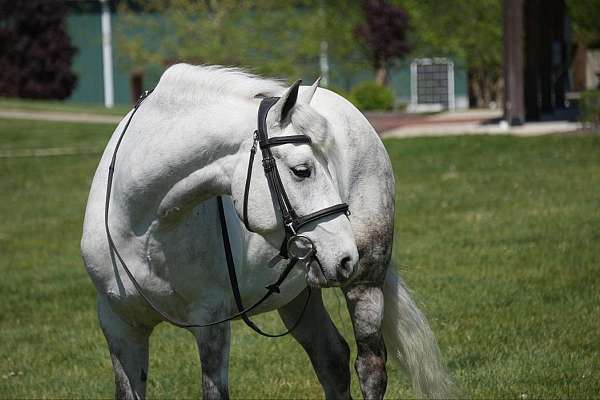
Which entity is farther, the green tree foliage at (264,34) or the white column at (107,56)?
the white column at (107,56)

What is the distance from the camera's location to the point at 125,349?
4406 mm

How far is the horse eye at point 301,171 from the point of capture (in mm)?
3584

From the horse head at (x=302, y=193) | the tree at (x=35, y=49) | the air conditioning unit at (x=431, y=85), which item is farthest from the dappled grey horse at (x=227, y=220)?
the tree at (x=35, y=49)

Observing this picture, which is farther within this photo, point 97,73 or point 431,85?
point 97,73

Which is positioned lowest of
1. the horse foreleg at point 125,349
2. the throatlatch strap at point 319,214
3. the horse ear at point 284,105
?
the horse foreleg at point 125,349

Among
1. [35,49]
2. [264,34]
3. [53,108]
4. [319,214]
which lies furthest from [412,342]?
[35,49]

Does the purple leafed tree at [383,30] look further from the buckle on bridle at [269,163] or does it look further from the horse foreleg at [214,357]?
the buckle on bridle at [269,163]

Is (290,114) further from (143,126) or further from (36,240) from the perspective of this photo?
(36,240)

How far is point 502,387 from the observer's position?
218 inches

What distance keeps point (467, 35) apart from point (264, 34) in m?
6.90

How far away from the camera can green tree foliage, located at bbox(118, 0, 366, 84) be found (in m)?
34.4

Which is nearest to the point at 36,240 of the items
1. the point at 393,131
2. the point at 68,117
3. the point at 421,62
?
the point at 393,131

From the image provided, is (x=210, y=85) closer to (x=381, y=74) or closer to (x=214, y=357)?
(x=214, y=357)

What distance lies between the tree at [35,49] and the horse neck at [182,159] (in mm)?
34829
